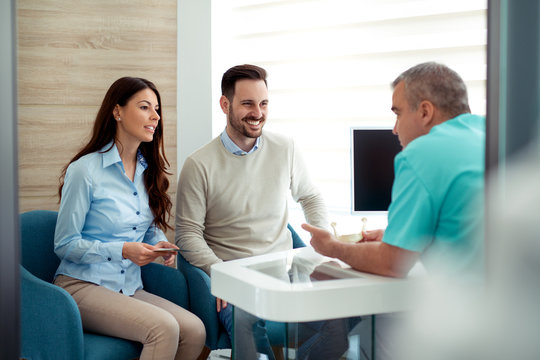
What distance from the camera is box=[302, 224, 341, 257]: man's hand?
1.70 m

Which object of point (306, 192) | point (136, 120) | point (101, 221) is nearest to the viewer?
point (101, 221)

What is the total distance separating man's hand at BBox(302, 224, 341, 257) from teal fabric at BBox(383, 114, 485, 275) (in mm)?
217

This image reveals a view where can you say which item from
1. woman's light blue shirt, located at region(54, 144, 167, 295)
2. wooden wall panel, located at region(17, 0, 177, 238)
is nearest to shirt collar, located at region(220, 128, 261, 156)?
woman's light blue shirt, located at region(54, 144, 167, 295)

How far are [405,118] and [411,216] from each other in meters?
0.40

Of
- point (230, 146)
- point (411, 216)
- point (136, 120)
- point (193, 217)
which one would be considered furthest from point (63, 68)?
point (411, 216)

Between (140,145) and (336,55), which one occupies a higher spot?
(336,55)

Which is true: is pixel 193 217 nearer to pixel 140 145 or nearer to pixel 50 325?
pixel 140 145

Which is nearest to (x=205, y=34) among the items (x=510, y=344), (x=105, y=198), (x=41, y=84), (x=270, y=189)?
(x=41, y=84)

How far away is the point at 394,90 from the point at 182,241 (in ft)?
4.04

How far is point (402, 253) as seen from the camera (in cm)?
150

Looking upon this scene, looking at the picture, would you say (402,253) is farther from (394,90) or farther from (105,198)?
(105,198)

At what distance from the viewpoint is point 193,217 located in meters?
2.59

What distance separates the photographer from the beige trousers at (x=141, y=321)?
2.15 meters

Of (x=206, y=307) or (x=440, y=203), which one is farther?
(x=206, y=307)
